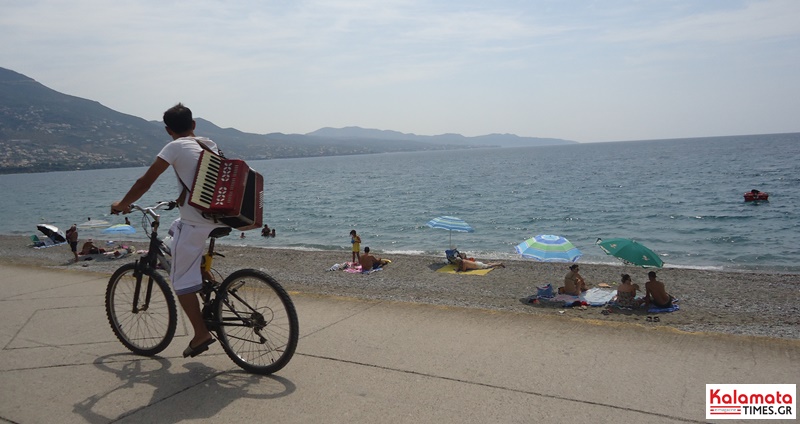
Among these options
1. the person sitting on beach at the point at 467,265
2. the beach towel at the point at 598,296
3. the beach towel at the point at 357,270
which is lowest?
the beach towel at the point at 357,270

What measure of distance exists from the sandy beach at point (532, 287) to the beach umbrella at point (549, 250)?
30.2 inches

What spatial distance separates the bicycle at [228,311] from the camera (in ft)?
13.1

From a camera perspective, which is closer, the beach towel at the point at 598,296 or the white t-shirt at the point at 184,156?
the white t-shirt at the point at 184,156

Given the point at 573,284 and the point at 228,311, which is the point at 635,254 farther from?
the point at 228,311

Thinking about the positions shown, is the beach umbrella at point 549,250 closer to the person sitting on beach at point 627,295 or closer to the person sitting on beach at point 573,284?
the person sitting on beach at point 573,284

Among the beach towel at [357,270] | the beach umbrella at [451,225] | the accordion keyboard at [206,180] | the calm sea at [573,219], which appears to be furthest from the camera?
the calm sea at [573,219]

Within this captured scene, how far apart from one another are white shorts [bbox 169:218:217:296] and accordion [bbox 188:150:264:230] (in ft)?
0.67

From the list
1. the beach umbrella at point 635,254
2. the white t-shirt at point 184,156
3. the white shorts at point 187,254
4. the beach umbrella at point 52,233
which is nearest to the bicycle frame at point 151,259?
the white shorts at point 187,254

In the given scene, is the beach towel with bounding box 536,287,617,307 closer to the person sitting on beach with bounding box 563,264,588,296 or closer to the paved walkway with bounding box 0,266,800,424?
the person sitting on beach with bounding box 563,264,588,296

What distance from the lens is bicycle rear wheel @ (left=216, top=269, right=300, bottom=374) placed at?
13.0 feet

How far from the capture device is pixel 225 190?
3754 millimetres

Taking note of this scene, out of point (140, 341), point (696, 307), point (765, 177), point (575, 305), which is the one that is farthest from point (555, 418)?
point (765, 177)

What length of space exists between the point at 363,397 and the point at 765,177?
218ft

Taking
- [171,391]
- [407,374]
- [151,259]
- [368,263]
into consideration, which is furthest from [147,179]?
[368,263]
